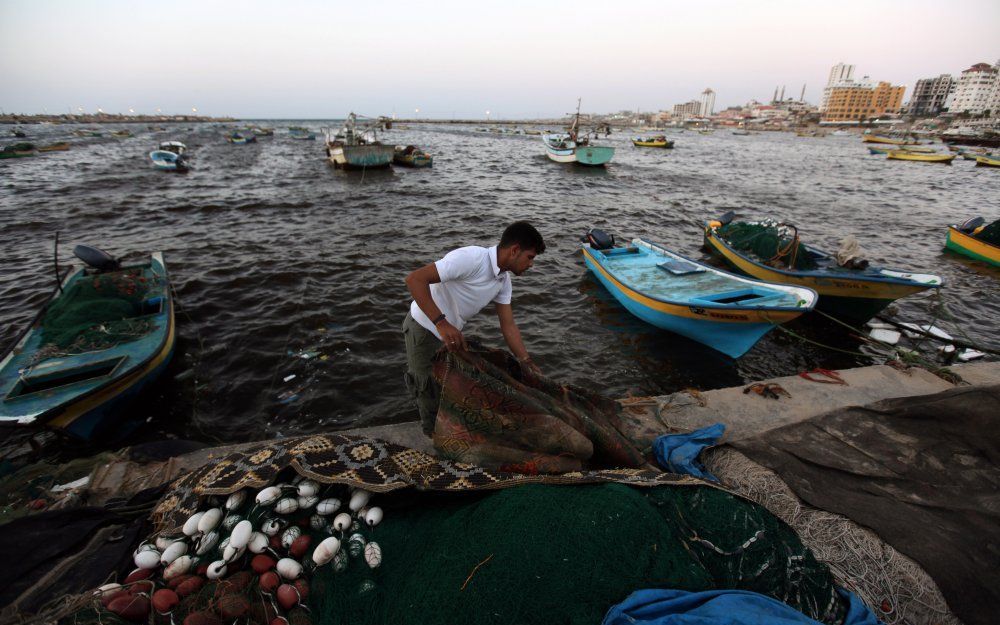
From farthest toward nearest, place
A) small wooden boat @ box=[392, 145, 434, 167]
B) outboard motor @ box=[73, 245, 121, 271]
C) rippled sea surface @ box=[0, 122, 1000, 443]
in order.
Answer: small wooden boat @ box=[392, 145, 434, 167] → outboard motor @ box=[73, 245, 121, 271] → rippled sea surface @ box=[0, 122, 1000, 443]

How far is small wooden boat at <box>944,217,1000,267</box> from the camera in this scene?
12297 millimetres

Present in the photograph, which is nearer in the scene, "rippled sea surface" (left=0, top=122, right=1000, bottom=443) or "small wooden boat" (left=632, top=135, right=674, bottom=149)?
"rippled sea surface" (left=0, top=122, right=1000, bottom=443)

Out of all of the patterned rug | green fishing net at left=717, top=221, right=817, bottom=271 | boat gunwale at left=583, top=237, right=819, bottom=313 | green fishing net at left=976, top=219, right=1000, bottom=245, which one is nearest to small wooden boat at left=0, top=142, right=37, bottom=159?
boat gunwale at left=583, top=237, right=819, bottom=313

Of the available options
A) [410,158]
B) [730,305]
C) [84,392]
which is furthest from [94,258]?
[410,158]

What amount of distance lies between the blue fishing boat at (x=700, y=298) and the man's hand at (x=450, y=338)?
5431mm

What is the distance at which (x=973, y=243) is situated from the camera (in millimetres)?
12812

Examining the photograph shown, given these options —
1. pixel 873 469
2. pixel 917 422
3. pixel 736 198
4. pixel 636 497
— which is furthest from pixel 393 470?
pixel 736 198

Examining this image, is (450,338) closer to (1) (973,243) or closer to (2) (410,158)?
(1) (973,243)

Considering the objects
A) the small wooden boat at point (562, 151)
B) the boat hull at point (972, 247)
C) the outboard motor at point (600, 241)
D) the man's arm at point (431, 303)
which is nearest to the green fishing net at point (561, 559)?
the man's arm at point (431, 303)

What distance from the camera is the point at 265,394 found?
253 inches

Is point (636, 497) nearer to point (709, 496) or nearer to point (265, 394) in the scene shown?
point (709, 496)

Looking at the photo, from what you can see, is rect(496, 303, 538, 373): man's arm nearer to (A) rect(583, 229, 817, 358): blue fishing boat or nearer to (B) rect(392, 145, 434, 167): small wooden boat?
(A) rect(583, 229, 817, 358): blue fishing boat

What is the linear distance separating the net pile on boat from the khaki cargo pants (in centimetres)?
82

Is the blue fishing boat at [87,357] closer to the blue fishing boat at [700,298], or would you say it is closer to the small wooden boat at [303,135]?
the blue fishing boat at [700,298]
